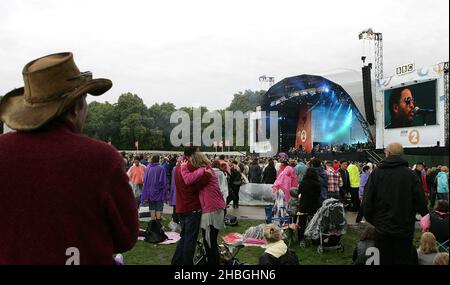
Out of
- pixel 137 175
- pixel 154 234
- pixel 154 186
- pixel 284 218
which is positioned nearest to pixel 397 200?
pixel 284 218

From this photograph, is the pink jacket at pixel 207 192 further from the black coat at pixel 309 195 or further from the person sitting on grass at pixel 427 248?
the black coat at pixel 309 195

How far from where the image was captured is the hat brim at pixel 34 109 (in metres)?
1.79

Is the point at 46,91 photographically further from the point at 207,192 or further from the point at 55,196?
the point at 207,192

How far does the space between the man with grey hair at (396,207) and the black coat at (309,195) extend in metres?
4.08

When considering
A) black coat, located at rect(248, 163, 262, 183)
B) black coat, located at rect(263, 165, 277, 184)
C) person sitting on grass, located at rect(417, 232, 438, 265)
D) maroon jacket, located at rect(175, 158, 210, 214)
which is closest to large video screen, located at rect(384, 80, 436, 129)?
black coat, located at rect(248, 163, 262, 183)

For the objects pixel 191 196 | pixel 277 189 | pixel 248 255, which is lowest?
pixel 248 255

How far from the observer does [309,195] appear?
27.9 ft

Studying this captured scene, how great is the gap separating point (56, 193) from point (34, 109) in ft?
1.30

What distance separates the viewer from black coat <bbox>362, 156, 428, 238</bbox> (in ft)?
13.9

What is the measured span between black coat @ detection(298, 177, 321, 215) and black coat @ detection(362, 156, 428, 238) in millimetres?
4095

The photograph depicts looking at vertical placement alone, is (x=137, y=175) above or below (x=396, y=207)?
below
